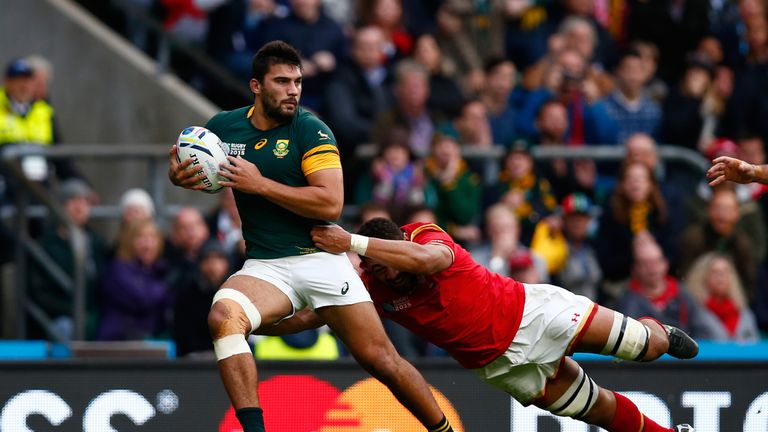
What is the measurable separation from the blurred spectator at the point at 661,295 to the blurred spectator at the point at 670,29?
4.65 metres

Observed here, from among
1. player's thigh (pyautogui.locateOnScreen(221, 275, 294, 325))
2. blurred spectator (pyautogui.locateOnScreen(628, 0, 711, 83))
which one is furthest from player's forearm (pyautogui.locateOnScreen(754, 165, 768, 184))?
blurred spectator (pyautogui.locateOnScreen(628, 0, 711, 83))

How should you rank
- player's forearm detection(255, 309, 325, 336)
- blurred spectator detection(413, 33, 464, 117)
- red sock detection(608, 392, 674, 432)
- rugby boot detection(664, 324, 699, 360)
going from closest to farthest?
1. player's forearm detection(255, 309, 325, 336)
2. rugby boot detection(664, 324, 699, 360)
3. red sock detection(608, 392, 674, 432)
4. blurred spectator detection(413, 33, 464, 117)

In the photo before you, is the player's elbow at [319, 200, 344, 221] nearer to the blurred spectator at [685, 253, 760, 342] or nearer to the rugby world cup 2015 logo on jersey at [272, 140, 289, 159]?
the rugby world cup 2015 logo on jersey at [272, 140, 289, 159]

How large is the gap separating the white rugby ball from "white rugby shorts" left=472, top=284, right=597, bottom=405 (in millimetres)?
2046

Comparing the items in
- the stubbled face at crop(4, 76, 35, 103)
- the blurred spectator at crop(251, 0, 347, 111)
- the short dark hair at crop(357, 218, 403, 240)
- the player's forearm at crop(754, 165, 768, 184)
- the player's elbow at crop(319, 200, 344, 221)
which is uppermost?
the blurred spectator at crop(251, 0, 347, 111)

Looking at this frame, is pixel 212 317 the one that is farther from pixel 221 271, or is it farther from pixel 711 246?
pixel 711 246

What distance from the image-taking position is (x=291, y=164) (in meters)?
9.46

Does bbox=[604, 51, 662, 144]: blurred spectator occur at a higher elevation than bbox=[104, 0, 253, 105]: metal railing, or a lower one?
lower

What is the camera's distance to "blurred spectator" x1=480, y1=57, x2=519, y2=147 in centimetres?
1522

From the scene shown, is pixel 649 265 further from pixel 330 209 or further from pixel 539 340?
pixel 330 209

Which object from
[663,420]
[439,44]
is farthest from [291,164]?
[439,44]

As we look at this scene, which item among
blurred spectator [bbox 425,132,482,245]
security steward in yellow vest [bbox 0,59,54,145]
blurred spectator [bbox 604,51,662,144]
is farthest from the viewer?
blurred spectator [bbox 604,51,662,144]

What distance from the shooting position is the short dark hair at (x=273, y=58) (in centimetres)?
941

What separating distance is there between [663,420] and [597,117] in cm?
485
